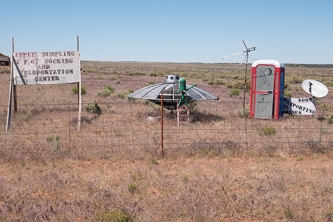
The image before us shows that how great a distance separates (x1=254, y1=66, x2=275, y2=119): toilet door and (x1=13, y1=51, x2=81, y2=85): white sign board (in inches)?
358

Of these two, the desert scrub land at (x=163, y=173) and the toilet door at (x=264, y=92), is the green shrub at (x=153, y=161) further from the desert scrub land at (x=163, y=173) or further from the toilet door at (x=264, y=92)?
the toilet door at (x=264, y=92)

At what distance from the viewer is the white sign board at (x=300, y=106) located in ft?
56.6

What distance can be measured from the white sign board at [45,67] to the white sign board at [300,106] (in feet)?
35.5

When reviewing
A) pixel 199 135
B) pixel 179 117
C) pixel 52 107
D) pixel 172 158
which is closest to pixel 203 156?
pixel 172 158

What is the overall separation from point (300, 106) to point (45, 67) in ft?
42.5

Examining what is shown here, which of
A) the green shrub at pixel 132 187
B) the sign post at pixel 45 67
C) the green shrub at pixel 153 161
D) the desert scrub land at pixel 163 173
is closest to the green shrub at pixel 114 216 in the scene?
the desert scrub land at pixel 163 173

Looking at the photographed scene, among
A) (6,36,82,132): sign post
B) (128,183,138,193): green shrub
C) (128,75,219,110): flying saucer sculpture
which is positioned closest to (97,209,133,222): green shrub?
(128,183,138,193): green shrub

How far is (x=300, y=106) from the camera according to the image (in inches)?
685

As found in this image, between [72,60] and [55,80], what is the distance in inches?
48.7

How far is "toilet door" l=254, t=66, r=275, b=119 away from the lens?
16920 millimetres

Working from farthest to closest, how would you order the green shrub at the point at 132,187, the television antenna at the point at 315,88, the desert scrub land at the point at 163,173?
1. the television antenna at the point at 315,88
2. the green shrub at the point at 132,187
3. the desert scrub land at the point at 163,173

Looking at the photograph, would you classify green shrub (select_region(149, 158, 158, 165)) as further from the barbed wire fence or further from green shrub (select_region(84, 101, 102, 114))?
green shrub (select_region(84, 101, 102, 114))

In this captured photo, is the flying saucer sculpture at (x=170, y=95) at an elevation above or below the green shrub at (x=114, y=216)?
above

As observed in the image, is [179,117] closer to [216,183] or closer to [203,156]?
[203,156]
